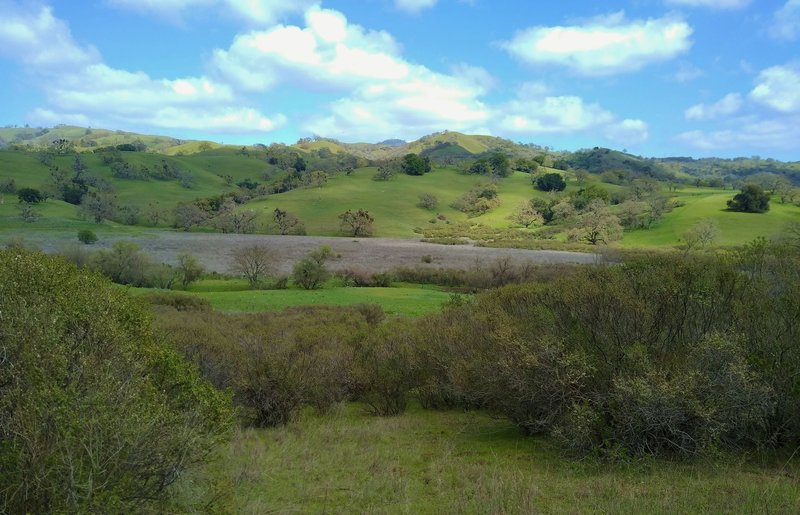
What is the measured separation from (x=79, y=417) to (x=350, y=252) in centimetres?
7526

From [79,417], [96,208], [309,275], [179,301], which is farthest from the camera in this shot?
[96,208]

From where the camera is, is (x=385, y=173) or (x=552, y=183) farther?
(x=385, y=173)

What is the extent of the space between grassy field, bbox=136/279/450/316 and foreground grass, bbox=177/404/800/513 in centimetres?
2125

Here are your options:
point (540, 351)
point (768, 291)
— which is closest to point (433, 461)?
point (540, 351)

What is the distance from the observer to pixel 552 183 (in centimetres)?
15075

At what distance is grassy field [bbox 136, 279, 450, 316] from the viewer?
38.5 meters

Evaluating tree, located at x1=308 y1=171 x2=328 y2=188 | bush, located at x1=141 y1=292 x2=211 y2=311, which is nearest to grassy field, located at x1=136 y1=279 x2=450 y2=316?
bush, located at x1=141 y1=292 x2=211 y2=311

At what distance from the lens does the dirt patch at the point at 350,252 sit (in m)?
68.3

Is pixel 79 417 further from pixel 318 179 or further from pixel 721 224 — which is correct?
pixel 318 179

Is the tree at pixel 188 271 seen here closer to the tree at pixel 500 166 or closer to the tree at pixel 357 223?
the tree at pixel 357 223

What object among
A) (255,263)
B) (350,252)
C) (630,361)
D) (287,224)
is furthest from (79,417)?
(287,224)

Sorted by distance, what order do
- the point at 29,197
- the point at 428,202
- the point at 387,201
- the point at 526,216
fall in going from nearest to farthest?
1. the point at 29,197
2. the point at 526,216
3. the point at 387,201
4. the point at 428,202

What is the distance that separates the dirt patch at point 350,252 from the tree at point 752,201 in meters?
46.3

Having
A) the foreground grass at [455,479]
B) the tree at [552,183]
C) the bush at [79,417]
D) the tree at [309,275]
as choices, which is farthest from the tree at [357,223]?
the bush at [79,417]
